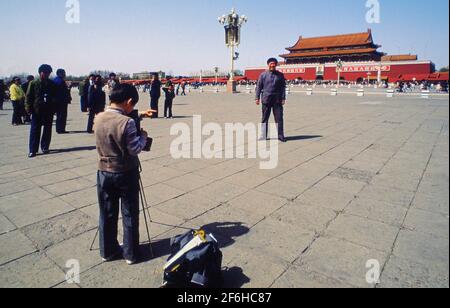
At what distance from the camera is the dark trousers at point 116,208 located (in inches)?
93.7

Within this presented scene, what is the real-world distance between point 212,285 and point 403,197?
2951 millimetres

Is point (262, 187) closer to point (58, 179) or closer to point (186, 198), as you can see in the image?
point (186, 198)

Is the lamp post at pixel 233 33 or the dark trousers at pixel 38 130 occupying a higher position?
the lamp post at pixel 233 33

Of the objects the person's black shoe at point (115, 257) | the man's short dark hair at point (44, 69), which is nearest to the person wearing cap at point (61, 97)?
the man's short dark hair at point (44, 69)

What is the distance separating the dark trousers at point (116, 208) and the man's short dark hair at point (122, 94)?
60 centimetres

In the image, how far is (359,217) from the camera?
128 inches

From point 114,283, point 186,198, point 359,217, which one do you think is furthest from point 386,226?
point 114,283

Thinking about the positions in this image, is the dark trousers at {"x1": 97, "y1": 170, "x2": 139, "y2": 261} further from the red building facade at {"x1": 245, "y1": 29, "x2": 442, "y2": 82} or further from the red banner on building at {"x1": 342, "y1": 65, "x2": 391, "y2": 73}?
the red banner on building at {"x1": 342, "y1": 65, "x2": 391, "y2": 73}

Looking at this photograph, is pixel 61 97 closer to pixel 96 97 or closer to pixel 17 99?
pixel 96 97

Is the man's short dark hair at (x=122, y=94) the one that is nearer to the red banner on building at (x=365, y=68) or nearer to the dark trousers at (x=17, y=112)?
the dark trousers at (x=17, y=112)

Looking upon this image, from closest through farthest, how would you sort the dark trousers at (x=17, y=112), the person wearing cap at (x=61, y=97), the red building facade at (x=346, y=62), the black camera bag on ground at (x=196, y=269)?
1. the black camera bag on ground at (x=196, y=269)
2. the person wearing cap at (x=61, y=97)
3. the dark trousers at (x=17, y=112)
4. the red building facade at (x=346, y=62)

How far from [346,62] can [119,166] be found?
57881mm

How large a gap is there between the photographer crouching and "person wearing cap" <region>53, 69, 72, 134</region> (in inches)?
198

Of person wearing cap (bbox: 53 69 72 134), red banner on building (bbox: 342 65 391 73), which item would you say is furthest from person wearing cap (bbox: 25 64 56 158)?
red banner on building (bbox: 342 65 391 73)
